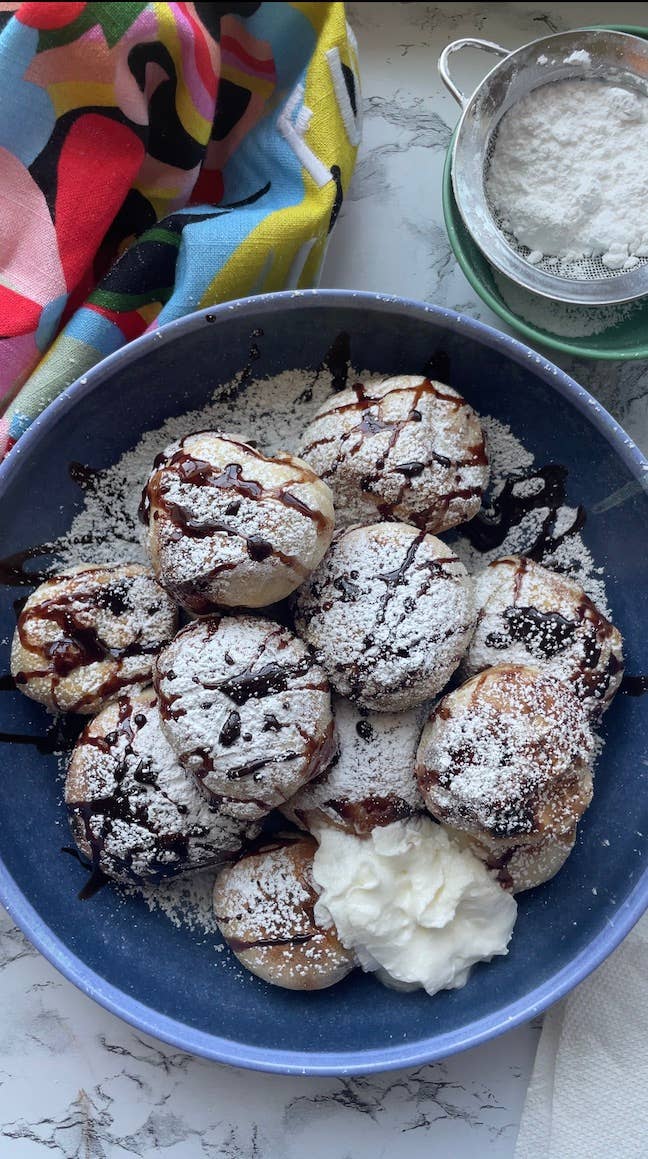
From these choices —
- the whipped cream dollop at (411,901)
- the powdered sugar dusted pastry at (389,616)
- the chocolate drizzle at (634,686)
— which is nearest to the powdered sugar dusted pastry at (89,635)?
the powdered sugar dusted pastry at (389,616)

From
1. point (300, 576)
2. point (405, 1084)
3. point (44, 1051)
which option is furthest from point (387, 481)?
point (44, 1051)

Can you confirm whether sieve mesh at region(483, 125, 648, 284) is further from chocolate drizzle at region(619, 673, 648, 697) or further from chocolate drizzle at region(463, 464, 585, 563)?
chocolate drizzle at region(619, 673, 648, 697)

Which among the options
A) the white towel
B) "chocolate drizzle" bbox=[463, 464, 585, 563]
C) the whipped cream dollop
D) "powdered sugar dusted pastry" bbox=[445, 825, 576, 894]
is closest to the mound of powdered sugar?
"chocolate drizzle" bbox=[463, 464, 585, 563]

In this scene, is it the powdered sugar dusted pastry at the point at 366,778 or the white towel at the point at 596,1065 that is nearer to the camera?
the powdered sugar dusted pastry at the point at 366,778

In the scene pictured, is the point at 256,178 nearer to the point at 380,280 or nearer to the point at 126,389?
the point at 380,280

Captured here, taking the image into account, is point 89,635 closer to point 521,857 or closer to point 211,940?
point 211,940

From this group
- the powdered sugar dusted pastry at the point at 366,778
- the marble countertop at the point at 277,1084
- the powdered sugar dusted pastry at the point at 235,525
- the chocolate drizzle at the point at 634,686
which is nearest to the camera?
the powdered sugar dusted pastry at the point at 235,525

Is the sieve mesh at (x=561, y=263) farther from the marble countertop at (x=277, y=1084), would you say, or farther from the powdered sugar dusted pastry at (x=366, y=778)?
the powdered sugar dusted pastry at (x=366, y=778)

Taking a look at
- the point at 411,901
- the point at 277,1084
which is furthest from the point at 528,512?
the point at 277,1084
